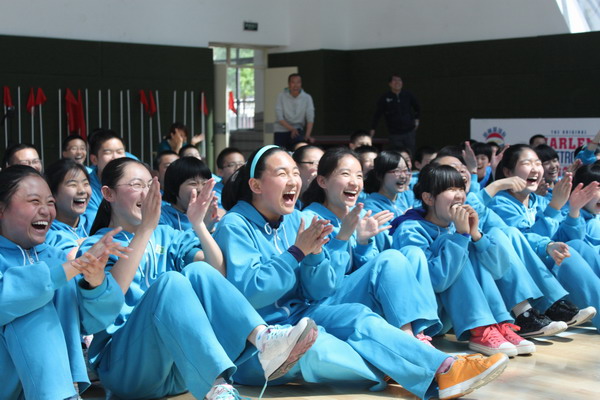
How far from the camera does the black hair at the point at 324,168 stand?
3806mm

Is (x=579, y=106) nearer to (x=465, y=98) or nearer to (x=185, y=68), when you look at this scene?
(x=465, y=98)

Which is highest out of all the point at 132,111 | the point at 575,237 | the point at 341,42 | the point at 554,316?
the point at 341,42

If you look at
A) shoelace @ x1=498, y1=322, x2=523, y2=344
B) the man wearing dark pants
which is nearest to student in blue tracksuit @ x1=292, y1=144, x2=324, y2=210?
shoelace @ x1=498, y1=322, x2=523, y2=344

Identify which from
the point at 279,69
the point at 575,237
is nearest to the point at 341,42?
the point at 279,69

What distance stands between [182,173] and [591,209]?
7.36 feet

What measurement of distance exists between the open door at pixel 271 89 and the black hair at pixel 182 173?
8678 mm

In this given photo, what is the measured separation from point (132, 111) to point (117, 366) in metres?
8.72

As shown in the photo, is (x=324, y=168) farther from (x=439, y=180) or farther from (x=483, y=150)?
(x=483, y=150)

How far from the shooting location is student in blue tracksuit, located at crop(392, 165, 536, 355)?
3.60 metres

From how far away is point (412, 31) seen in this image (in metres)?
12.3

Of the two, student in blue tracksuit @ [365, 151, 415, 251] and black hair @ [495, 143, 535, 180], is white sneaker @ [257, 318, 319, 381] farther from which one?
black hair @ [495, 143, 535, 180]

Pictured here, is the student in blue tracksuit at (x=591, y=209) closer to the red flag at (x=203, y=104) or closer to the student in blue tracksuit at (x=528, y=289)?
the student in blue tracksuit at (x=528, y=289)

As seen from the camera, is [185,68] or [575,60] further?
[185,68]

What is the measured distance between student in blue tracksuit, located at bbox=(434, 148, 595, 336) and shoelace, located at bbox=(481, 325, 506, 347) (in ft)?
1.03
